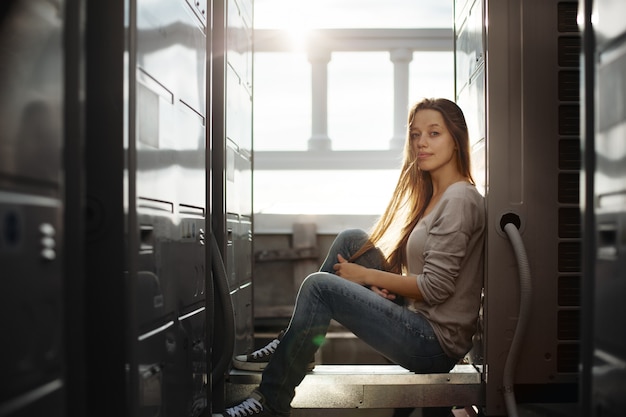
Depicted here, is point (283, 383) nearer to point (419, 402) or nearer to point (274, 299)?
point (419, 402)

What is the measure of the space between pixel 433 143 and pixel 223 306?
108 centimetres

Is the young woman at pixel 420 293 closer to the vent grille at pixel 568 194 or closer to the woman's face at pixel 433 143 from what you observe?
the woman's face at pixel 433 143

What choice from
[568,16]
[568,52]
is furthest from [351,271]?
[568,16]

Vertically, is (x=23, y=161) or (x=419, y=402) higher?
(x=23, y=161)

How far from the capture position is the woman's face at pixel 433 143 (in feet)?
9.73

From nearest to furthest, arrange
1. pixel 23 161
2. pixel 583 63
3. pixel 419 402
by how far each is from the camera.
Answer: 1. pixel 23 161
2. pixel 583 63
3. pixel 419 402

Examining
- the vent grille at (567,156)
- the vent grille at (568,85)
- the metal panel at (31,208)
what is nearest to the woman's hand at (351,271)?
the vent grille at (567,156)

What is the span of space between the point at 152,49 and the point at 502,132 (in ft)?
5.25

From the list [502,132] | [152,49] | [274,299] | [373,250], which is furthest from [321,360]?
[152,49]

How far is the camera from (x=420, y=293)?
2.76m

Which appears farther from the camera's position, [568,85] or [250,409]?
[568,85]

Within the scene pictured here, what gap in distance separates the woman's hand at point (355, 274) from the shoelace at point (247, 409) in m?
0.61

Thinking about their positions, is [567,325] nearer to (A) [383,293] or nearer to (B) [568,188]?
(B) [568,188]

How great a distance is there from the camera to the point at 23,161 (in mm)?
1161
